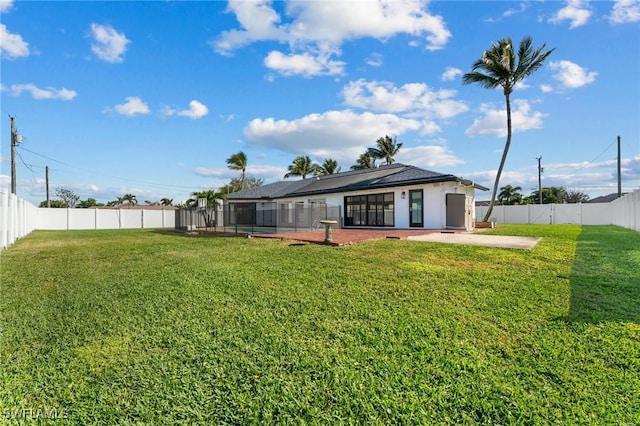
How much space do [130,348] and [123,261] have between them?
553cm

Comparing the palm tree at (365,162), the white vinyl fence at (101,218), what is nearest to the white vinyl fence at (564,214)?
the palm tree at (365,162)

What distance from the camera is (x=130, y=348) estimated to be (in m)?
3.20

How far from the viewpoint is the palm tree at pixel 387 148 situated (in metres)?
35.4

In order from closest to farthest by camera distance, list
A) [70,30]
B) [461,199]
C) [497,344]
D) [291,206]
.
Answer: [497,344], [70,30], [291,206], [461,199]

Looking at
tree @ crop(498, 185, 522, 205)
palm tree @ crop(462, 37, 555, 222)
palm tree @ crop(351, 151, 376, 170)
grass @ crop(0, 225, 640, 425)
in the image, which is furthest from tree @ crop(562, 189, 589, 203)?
grass @ crop(0, 225, 640, 425)

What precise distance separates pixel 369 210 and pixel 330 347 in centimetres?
1520

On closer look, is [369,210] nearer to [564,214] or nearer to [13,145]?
[564,214]

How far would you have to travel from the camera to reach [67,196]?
51531mm

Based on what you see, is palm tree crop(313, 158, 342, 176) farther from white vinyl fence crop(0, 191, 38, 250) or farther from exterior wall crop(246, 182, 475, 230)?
white vinyl fence crop(0, 191, 38, 250)

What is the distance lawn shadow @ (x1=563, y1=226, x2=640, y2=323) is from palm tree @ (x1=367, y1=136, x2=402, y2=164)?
94.6ft

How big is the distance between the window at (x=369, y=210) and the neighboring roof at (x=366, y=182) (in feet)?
2.41

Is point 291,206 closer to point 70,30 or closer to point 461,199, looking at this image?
point 461,199

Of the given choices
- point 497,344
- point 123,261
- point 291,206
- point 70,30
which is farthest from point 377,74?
point 497,344

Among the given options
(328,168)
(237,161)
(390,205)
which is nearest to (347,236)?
(390,205)
